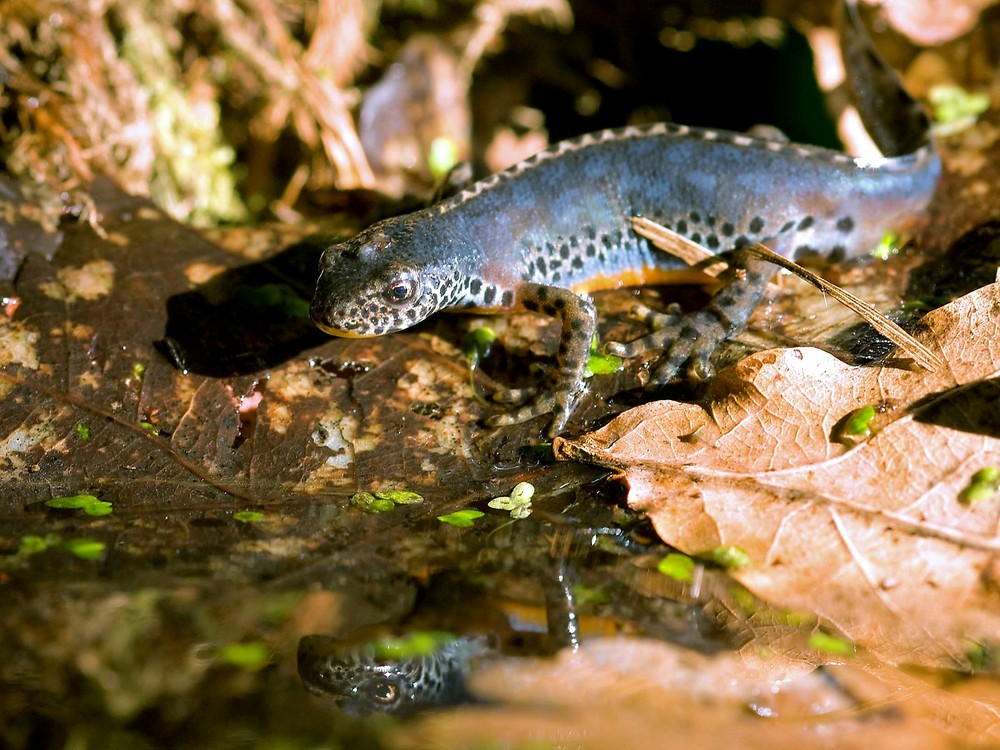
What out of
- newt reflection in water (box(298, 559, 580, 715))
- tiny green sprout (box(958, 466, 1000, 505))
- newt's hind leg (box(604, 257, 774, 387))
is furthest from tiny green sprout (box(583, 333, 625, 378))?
tiny green sprout (box(958, 466, 1000, 505))

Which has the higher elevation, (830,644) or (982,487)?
(982,487)

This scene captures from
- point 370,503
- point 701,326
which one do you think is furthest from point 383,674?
point 701,326

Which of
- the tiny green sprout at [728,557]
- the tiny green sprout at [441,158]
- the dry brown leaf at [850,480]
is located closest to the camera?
the dry brown leaf at [850,480]

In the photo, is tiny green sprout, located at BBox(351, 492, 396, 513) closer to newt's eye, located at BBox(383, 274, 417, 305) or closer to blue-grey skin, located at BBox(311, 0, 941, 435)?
newt's eye, located at BBox(383, 274, 417, 305)

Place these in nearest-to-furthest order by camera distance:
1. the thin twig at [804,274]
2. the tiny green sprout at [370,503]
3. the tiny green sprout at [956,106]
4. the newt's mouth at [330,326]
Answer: the tiny green sprout at [370,503] → the thin twig at [804,274] → the newt's mouth at [330,326] → the tiny green sprout at [956,106]

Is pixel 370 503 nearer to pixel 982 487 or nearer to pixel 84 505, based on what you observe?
pixel 84 505

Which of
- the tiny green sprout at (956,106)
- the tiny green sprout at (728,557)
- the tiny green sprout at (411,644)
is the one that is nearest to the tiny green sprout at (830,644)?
the tiny green sprout at (728,557)

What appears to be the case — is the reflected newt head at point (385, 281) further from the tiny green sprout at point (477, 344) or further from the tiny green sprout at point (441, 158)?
the tiny green sprout at point (441, 158)
